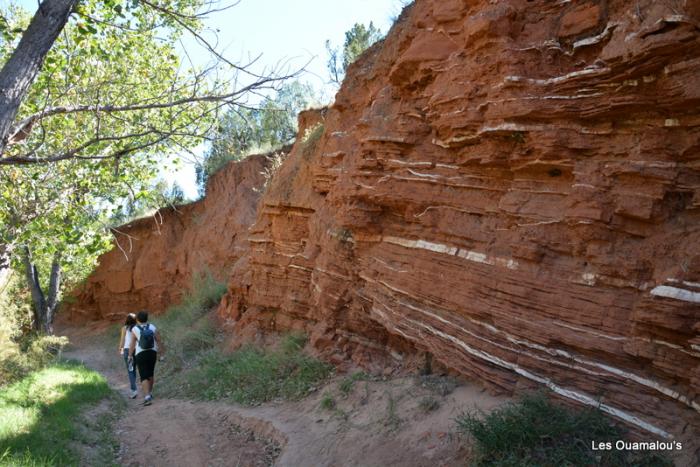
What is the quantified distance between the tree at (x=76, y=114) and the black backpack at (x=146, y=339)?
4.87ft

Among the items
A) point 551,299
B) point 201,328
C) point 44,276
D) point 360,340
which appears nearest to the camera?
point 551,299

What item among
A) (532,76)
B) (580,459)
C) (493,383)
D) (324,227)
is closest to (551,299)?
(493,383)

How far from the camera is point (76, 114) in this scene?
879 centimetres

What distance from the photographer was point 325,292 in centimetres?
910

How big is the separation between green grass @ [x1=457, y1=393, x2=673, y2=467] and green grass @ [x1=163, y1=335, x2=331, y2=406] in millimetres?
3978

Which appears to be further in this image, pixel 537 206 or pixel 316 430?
pixel 316 430

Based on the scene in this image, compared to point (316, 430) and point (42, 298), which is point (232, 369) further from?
point (42, 298)

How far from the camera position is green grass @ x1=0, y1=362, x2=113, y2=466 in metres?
5.73

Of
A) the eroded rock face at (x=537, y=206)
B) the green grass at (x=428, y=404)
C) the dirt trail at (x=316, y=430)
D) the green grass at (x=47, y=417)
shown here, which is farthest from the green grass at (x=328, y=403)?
the green grass at (x=47, y=417)

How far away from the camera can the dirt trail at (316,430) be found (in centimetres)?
576

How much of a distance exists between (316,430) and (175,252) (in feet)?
53.2

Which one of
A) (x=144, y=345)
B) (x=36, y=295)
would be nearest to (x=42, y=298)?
(x=36, y=295)

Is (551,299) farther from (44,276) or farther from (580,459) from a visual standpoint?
(44,276)

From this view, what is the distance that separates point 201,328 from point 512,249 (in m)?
9.59
